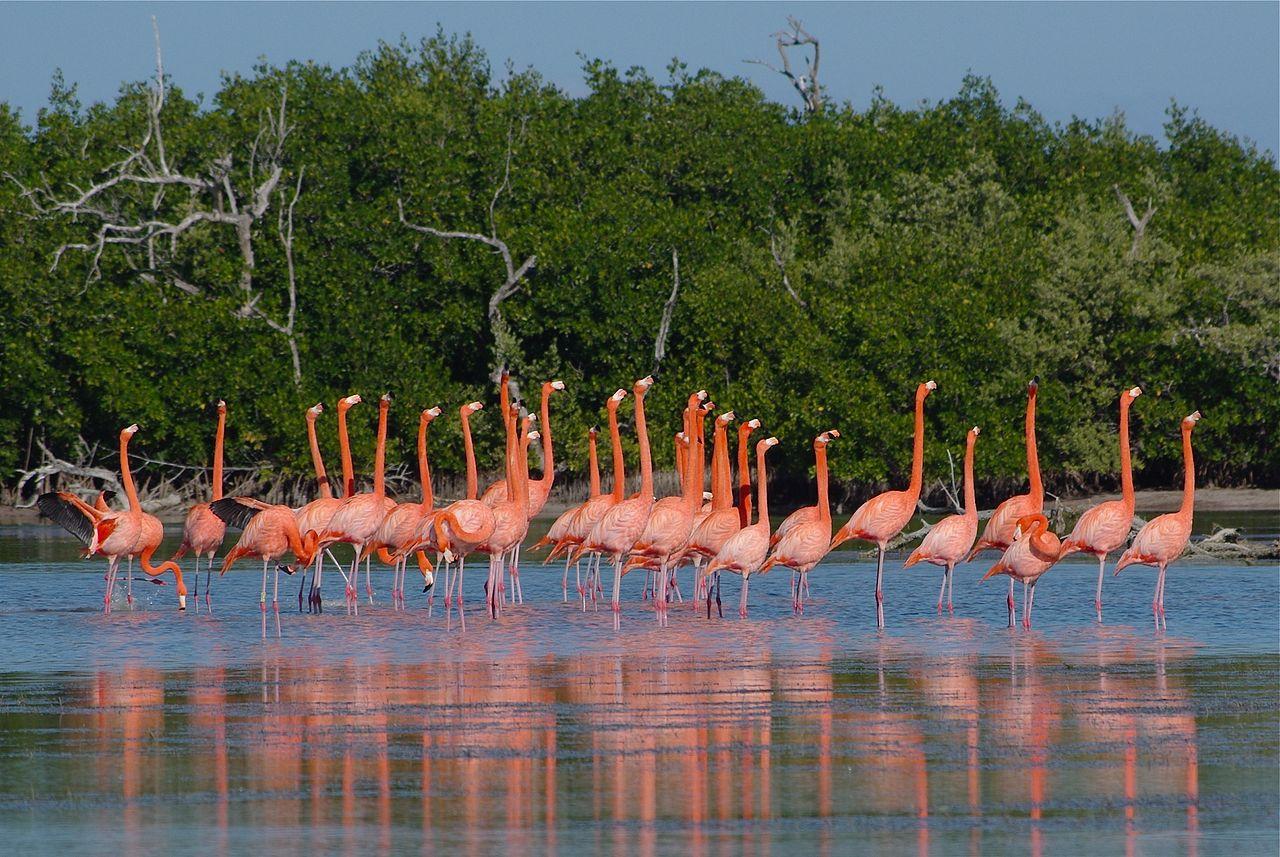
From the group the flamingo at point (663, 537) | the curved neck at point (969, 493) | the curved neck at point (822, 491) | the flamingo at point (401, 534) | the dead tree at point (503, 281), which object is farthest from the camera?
the dead tree at point (503, 281)

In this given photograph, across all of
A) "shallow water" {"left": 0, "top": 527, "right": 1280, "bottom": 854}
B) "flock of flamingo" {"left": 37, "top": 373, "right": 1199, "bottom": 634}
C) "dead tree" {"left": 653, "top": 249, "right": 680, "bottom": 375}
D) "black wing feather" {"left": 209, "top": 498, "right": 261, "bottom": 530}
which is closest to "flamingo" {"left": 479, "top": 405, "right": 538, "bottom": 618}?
"flock of flamingo" {"left": 37, "top": 373, "right": 1199, "bottom": 634}

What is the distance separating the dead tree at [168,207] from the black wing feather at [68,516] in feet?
58.8

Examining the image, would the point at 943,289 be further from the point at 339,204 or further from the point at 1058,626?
the point at 1058,626

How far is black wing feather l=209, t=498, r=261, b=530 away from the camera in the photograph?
17625 mm

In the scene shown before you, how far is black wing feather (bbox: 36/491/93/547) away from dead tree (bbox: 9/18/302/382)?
58.8 feet

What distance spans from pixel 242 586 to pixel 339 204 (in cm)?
2085

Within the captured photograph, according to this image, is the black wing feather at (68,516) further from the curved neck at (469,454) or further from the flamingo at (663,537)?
the flamingo at (663,537)

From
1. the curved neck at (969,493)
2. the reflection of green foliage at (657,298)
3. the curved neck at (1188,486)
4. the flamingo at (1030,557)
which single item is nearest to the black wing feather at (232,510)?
the curved neck at (969,493)

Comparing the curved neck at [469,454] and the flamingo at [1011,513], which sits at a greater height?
the curved neck at [469,454]

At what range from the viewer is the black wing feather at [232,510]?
694 inches

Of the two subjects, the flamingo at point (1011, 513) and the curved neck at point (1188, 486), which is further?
the flamingo at point (1011, 513)

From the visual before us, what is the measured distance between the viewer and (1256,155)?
56094mm

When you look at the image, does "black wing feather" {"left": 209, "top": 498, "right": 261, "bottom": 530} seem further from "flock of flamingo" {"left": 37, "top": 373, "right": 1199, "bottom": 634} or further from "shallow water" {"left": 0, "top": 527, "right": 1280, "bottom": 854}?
"shallow water" {"left": 0, "top": 527, "right": 1280, "bottom": 854}

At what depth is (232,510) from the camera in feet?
58.3
